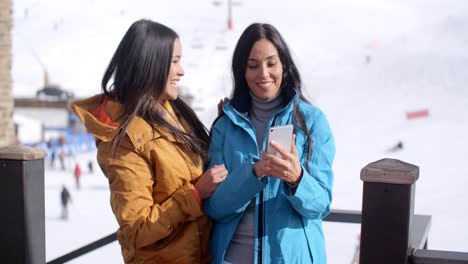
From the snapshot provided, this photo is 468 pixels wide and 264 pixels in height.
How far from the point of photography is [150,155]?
2.17m

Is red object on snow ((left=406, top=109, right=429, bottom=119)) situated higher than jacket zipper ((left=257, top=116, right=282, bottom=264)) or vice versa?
jacket zipper ((left=257, top=116, right=282, bottom=264))

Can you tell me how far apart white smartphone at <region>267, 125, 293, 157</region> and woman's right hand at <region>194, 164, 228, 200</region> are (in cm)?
25

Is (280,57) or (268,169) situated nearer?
(268,169)

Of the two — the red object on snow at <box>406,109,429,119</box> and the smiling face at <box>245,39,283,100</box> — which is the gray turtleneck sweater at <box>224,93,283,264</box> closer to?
the smiling face at <box>245,39,283,100</box>

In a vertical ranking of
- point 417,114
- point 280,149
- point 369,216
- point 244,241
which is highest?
point 280,149

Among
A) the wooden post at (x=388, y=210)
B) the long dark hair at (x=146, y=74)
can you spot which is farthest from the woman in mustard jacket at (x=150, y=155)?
the wooden post at (x=388, y=210)

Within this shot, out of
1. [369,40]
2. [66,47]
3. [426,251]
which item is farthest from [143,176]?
[66,47]

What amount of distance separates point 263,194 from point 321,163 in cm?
23

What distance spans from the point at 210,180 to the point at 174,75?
1.44 feet

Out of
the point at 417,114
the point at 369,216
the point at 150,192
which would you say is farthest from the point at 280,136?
the point at 417,114

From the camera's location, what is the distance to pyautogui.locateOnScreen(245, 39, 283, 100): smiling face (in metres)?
2.27

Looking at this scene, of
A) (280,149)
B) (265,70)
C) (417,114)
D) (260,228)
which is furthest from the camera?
(417,114)

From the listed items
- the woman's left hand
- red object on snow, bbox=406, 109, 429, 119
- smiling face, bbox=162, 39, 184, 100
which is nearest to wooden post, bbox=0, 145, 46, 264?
smiling face, bbox=162, 39, 184, 100

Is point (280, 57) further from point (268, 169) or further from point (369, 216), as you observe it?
point (369, 216)
